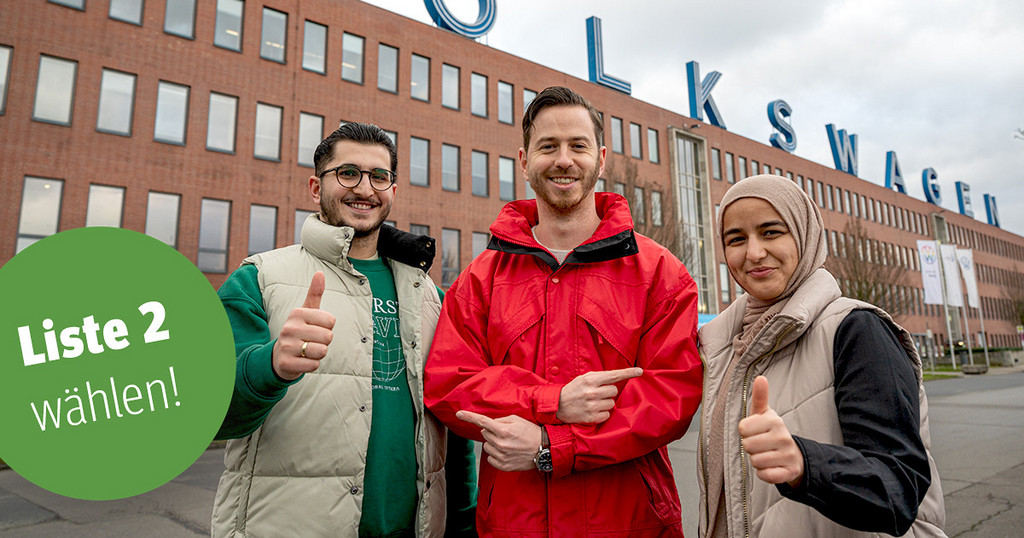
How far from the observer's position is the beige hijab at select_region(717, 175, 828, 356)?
2.15 metres

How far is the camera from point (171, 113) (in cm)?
2100

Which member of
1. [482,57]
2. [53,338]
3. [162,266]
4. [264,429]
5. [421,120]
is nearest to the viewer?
[53,338]

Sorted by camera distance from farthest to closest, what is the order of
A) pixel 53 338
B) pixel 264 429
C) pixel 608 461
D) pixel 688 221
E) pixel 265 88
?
→ pixel 688 221 → pixel 265 88 → pixel 264 429 → pixel 608 461 → pixel 53 338

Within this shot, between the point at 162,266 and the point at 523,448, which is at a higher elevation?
the point at 162,266

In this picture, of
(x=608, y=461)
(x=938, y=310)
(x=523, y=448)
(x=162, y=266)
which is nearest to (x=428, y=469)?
(x=523, y=448)

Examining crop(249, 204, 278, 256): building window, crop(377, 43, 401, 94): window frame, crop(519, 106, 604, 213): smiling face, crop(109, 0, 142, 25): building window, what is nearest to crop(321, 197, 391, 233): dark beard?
crop(519, 106, 604, 213): smiling face

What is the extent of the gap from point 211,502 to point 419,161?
814 inches

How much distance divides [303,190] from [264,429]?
2243 cm

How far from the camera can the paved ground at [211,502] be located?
603 cm

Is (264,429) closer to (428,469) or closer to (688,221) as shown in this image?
(428,469)

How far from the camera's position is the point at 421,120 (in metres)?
26.9

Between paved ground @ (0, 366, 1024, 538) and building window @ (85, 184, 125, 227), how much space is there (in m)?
11.3

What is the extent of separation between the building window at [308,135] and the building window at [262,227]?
7.73 feet

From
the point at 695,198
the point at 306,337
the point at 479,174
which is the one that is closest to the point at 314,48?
the point at 479,174
